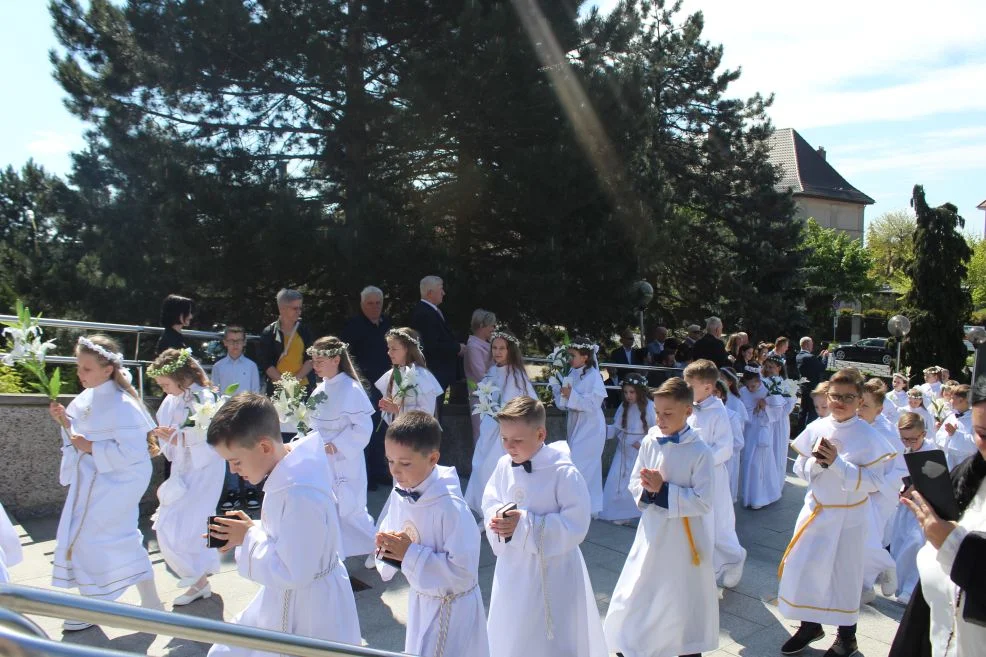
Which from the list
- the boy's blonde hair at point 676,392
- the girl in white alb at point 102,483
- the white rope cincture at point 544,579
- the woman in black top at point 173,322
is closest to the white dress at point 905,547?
the boy's blonde hair at point 676,392

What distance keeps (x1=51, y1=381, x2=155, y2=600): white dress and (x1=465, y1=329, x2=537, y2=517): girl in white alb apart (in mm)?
3499

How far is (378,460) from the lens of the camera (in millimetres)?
8914

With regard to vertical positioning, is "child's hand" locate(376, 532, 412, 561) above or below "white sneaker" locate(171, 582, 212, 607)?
above

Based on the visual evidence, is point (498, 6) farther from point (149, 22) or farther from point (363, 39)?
point (149, 22)

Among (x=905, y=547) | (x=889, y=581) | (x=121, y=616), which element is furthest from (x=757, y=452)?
(x=121, y=616)

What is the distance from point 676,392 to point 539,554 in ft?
4.91

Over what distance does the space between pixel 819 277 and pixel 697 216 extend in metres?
25.6

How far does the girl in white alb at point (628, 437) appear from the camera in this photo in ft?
29.5

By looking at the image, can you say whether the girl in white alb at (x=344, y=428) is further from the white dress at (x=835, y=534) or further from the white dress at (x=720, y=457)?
the white dress at (x=835, y=534)

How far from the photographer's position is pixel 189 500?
5.76 m

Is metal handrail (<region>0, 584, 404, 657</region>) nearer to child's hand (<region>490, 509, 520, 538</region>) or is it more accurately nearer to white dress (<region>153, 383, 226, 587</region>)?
child's hand (<region>490, 509, 520, 538</region>)

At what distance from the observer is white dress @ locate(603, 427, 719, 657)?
467 cm

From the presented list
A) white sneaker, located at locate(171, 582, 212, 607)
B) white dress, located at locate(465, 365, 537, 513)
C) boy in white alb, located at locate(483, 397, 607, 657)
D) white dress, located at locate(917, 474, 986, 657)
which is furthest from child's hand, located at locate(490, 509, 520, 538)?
white dress, located at locate(465, 365, 537, 513)

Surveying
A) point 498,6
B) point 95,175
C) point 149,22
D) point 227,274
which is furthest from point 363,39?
point 95,175
